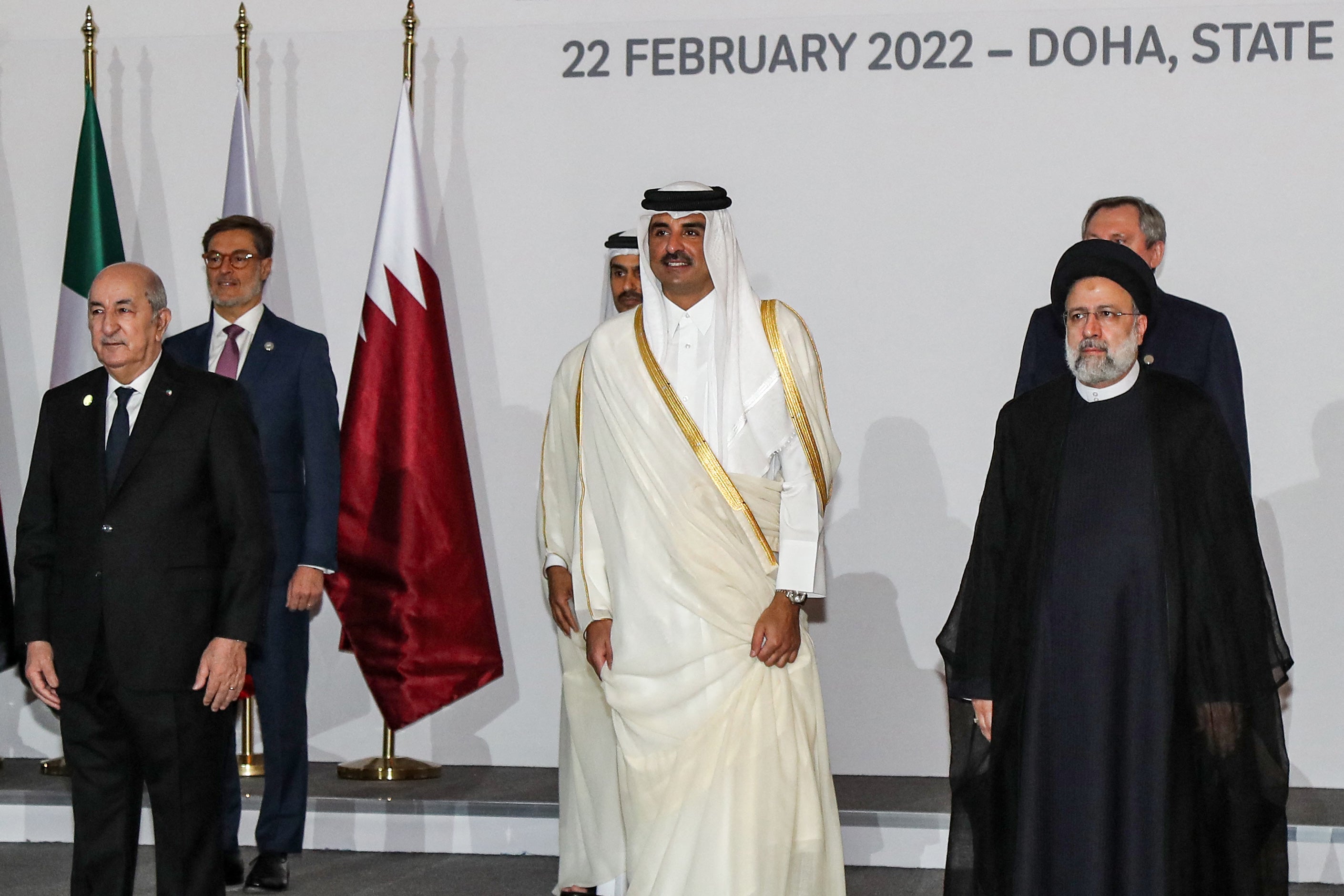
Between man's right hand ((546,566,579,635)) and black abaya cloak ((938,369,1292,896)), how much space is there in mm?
1057

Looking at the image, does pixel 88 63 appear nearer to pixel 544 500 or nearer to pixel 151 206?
pixel 151 206

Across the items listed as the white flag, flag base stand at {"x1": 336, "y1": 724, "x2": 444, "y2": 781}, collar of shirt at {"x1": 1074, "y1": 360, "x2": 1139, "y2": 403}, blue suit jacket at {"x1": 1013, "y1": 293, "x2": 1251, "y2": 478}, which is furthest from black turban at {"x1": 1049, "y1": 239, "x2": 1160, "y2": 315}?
the white flag

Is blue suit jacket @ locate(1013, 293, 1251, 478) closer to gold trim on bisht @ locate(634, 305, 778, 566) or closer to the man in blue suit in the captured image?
gold trim on bisht @ locate(634, 305, 778, 566)

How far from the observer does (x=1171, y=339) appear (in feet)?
14.4

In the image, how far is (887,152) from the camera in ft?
19.3

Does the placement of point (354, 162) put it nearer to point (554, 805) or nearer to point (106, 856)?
point (554, 805)

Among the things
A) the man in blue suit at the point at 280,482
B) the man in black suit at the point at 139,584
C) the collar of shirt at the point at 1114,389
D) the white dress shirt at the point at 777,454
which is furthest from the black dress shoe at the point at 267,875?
the collar of shirt at the point at 1114,389

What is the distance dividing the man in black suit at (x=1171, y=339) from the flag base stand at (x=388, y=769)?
99.7 inches

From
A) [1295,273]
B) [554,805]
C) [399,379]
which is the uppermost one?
[1295,273]

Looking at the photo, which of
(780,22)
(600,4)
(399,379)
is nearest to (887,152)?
(780,22)

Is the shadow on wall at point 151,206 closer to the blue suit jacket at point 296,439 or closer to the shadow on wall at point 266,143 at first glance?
the shadow on wall at point 266,143

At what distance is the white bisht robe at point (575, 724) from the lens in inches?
172

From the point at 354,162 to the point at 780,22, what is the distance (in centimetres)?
166

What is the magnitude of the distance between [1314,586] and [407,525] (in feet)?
10.1
